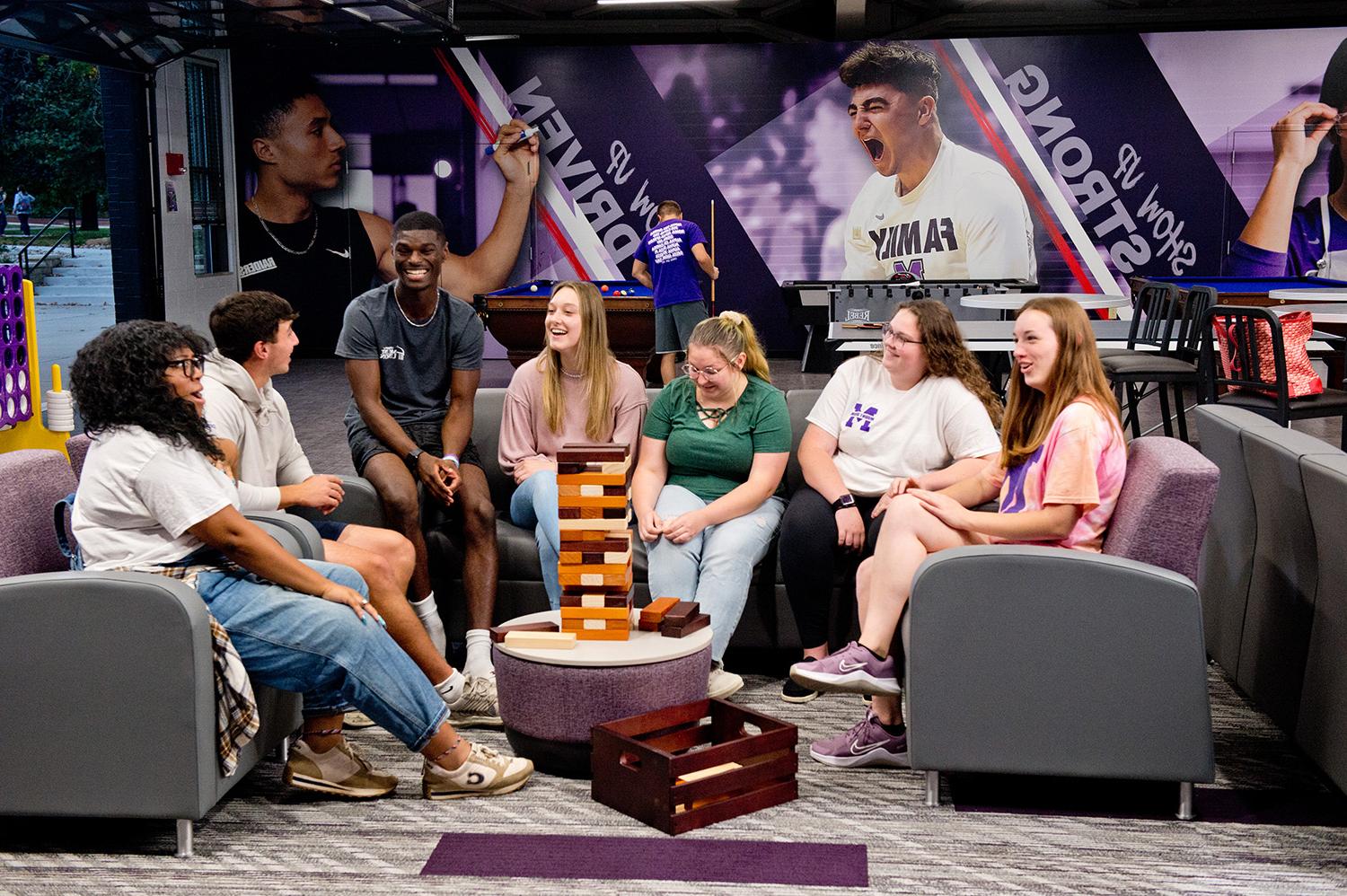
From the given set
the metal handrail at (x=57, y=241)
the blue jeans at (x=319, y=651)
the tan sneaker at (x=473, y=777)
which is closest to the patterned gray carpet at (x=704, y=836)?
the tan sneaker at (x=473, y=777)

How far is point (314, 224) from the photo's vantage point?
12.7 meters

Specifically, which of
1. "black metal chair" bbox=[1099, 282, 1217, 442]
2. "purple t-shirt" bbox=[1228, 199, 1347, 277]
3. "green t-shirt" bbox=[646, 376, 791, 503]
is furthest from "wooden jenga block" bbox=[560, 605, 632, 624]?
"purple t-shirt" bbox=[1228, 199, 1347, 277]

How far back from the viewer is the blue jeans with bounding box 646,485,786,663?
3.73m

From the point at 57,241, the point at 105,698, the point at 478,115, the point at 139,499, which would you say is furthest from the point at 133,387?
the point at 57,241

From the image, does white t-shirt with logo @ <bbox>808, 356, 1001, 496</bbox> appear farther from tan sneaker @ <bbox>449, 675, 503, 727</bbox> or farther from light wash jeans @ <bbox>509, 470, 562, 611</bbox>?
tan sneaker @ <bbox>449, 675, 503, 727</bbox>

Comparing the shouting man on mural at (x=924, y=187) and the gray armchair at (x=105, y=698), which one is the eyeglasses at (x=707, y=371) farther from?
the shouting man on mural at (x=924, y=187)

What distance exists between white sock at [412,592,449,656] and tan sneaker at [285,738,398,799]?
2.73 feet

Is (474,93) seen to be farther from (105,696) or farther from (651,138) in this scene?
(105,696)

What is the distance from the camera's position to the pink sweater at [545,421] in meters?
4.22

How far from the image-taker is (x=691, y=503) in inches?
154

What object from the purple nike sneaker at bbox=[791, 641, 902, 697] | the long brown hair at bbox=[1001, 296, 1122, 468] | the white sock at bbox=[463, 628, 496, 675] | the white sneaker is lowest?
the white sneaker

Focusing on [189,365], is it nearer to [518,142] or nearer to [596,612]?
[596,612]

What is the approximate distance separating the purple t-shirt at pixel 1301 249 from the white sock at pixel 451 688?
34.0 feet

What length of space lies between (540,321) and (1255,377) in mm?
5100
